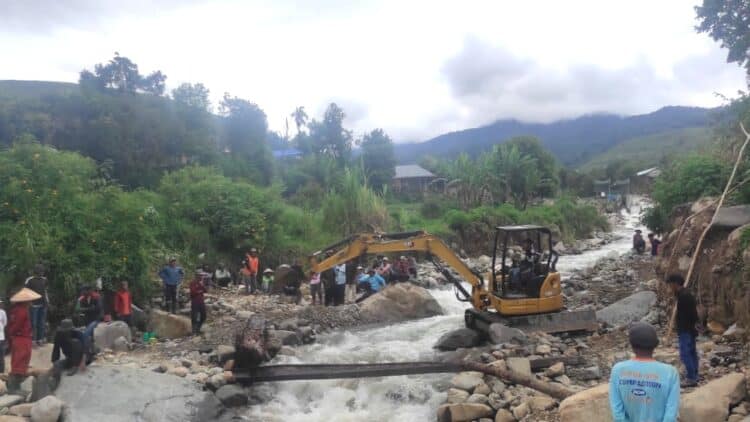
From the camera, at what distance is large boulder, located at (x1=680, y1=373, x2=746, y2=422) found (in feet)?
17.4

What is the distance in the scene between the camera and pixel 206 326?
39.9 feet

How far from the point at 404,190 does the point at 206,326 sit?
38153mm

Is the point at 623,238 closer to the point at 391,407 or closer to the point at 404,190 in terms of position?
the point at 404,190

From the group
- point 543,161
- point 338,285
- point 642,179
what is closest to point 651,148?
point 642,179

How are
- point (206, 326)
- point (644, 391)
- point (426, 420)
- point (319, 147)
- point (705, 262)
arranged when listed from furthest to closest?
point (319, 147) → point (206, 326) → point (705, 262) → point (426, 420) → point (644, 391)

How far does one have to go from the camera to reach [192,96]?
105 feet

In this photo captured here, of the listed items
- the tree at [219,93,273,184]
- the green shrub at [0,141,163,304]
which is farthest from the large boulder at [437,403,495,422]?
the tree at [219,93,273,184]

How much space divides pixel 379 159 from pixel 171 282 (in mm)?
31966

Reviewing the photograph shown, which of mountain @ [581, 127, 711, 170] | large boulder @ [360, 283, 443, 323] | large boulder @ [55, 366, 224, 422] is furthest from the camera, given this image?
mountain @ [581, 127, 711, 170]

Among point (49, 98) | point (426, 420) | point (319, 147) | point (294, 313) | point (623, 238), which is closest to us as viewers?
point (426, 420)

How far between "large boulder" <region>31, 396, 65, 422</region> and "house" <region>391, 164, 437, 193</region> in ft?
140

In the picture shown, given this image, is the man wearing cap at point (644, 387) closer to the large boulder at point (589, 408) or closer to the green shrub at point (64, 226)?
the large boulder at point (589, 408)

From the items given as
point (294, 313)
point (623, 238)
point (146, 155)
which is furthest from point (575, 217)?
point (294, 313)

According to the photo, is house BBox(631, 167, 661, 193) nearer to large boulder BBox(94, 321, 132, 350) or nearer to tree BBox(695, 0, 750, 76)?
tree BBox(695, 0, 750, 76)
